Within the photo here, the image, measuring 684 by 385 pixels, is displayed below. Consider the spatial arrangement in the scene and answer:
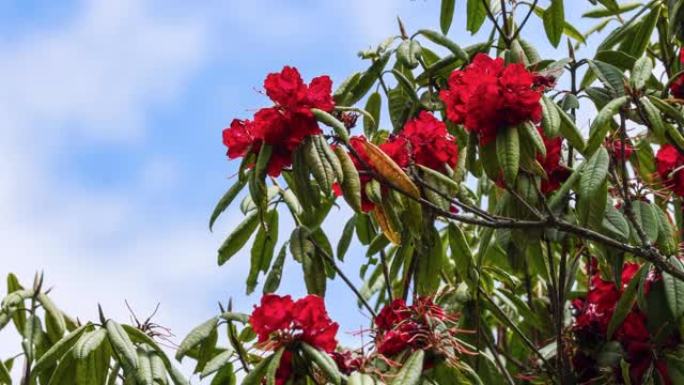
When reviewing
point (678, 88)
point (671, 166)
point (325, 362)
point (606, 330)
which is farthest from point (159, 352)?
point (678, 88)

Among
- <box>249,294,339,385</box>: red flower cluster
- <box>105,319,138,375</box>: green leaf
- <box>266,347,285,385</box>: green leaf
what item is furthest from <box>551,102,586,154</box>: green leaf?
<box>105,319,138,375</box>: green leaf

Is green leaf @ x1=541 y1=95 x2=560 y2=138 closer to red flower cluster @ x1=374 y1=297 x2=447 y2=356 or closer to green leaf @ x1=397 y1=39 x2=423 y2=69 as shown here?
red flower cluster @ x1=374 y1=297 x2=447 y2=356

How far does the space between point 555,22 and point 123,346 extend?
1.56 meters

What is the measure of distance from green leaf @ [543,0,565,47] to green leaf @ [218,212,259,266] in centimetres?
97

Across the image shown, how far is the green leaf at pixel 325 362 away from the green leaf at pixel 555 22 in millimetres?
1388

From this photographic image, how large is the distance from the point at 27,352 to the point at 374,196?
0.86m

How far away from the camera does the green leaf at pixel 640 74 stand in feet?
8.54

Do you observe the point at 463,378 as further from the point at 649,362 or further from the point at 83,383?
the point at 83,383

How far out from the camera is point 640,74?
105 inches

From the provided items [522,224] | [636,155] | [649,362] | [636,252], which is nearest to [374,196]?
[522,224]

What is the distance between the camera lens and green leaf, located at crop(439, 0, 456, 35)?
11.4 feet

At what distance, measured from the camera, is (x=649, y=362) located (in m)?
2.90

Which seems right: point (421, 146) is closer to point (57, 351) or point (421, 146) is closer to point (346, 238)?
point (346, 238)

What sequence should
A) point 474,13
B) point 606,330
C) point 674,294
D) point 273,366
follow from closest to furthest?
1. point 273,366
2. point 674,294
3. point 606,330
4. point 474,13
